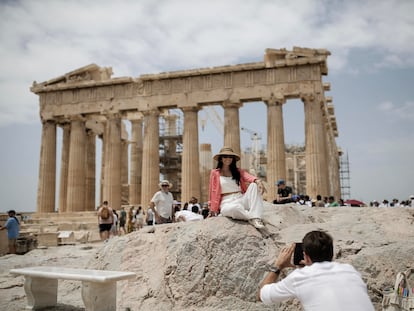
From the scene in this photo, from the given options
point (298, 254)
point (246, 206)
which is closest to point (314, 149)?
point (246, 206)

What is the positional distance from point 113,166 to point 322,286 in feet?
91.3

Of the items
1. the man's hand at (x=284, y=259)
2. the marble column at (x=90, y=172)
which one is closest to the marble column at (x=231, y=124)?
the marble column at (x=90, y=172)

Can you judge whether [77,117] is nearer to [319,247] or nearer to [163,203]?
[163,203]

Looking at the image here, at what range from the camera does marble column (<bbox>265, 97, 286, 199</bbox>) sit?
26.4 meters

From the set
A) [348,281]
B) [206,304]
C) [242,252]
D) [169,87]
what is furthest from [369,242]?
[169,87]

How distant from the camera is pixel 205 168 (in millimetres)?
37125

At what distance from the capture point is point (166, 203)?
34.7 feet

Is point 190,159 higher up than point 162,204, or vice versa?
point 190,159

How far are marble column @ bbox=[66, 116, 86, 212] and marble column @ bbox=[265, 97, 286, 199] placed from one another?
42.0 feet

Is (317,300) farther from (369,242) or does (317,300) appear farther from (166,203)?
(166,203)

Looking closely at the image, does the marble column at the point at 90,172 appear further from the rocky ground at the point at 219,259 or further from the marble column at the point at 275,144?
the rocky ground at the point at 219,259

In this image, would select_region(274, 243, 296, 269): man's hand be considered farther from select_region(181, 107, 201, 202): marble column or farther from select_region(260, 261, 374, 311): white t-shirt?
select_region(181, 107, 201, 202): marble column

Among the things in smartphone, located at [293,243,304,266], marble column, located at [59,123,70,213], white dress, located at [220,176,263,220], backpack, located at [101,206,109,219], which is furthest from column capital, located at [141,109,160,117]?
smartphone, located at [293,243,304,266]

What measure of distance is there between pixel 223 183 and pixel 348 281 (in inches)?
152
